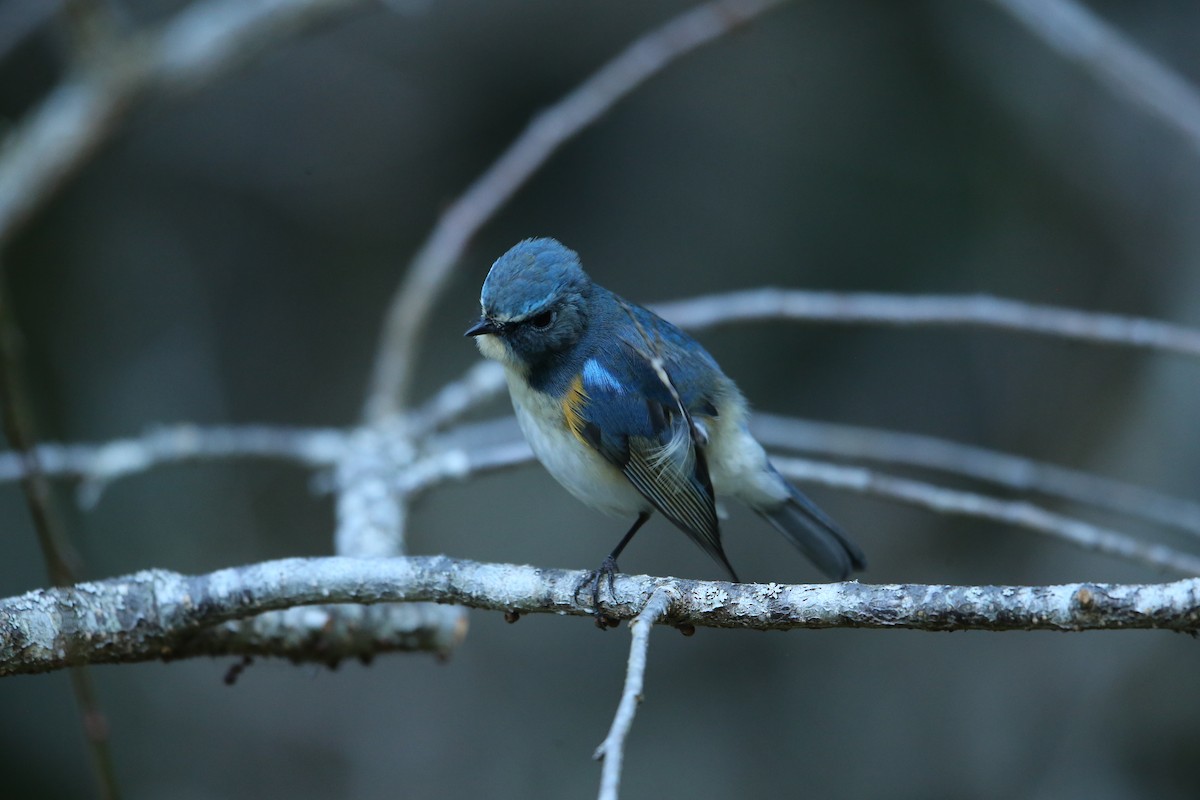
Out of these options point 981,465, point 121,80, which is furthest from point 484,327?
point 121,80

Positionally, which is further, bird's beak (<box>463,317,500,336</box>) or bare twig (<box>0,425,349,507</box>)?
bare twig (<box>0,425,349,507</box>)

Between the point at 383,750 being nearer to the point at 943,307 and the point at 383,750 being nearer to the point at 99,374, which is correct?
the point at 99,374

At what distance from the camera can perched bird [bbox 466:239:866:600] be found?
3.34 meters

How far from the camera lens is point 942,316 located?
3.89 meters

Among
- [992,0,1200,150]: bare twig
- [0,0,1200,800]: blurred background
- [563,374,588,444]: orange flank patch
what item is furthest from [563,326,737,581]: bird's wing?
[0,0,1200,800]: blurred background

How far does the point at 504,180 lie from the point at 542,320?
144 centimetres

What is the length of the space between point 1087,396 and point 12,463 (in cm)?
566

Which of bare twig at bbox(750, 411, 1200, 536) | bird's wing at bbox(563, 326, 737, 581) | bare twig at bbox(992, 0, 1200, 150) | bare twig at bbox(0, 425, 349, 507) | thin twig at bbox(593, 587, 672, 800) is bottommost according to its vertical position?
thin twig at bbox(593, 587, 672, 800)

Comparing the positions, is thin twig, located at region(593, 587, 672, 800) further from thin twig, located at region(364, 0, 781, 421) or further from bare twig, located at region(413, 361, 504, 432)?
thin twig, located at region(364, 0, 781, 421)

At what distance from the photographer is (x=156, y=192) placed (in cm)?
726

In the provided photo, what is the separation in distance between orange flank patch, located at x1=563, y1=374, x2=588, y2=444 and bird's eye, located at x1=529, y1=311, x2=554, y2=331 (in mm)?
220

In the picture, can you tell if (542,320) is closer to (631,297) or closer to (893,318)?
(893,318)

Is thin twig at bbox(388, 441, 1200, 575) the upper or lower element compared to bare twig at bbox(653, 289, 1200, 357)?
lower

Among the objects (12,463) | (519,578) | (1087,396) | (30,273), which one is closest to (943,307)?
(519,578)
